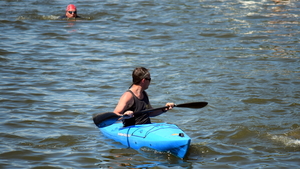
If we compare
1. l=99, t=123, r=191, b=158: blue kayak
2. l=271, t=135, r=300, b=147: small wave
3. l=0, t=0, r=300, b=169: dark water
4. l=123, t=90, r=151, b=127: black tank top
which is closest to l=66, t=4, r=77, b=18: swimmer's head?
l=0, t=0, r=300, b=169: dark water

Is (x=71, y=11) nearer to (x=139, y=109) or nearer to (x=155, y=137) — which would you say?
(x=139, y=109)

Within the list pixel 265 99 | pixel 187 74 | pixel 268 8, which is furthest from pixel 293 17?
pixel 265 99

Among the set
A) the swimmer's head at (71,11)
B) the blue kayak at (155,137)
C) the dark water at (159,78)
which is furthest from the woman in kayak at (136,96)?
the swimmer's head at (71,11)

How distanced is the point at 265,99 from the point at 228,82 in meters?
1.35

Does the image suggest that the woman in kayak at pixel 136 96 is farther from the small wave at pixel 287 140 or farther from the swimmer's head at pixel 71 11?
the swimmer's head at pixel 71 11

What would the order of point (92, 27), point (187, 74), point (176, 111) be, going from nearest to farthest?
1. point (176, 111)
2. point (187, 74)
3. point (92, 27)

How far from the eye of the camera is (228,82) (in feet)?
32.4

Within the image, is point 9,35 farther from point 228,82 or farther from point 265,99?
point 265,99

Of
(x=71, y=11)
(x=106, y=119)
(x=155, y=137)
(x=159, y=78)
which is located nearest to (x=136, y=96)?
(x=106, y=119)

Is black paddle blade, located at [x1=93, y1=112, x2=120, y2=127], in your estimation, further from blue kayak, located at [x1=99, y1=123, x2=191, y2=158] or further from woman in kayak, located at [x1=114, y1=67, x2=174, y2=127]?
blue kayak, located at [x1=99, y1=123, x2=191, y2=158]

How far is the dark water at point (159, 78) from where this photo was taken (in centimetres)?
616

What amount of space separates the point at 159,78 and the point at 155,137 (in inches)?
181

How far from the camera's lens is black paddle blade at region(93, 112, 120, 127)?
6.03 meters

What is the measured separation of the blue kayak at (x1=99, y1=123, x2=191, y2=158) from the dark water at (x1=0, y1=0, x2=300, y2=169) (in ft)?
0.41
